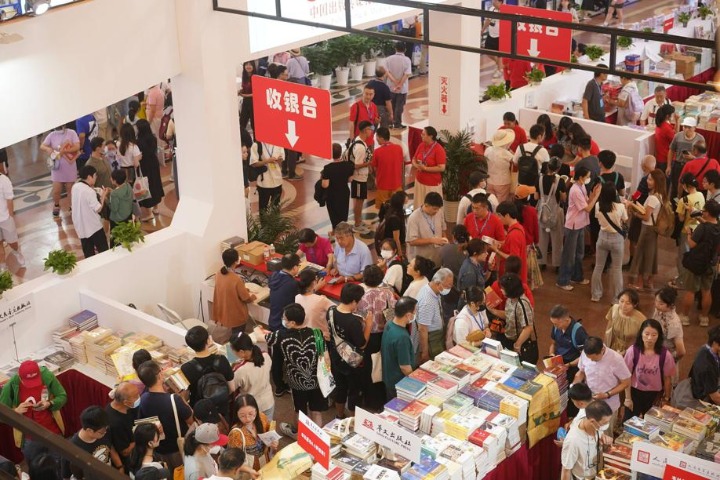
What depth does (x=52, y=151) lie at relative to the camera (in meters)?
12.0

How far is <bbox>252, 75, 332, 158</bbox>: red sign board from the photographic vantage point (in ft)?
27.0

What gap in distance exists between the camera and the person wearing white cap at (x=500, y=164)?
10906 millimetres

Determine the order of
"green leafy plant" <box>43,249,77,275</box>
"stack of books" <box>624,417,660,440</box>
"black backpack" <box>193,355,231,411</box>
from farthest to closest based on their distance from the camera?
"green leafy plant" <box>43,249,77,275</box> → "black backpack" <box>193,355,231,411</box> → "stack of books" <box>624,417,660,440</box>

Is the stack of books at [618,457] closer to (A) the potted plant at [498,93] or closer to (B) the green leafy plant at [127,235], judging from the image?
(B) the green leafy plant at [127,235]

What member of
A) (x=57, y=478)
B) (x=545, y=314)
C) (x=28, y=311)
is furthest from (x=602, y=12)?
(x=57, y=478)

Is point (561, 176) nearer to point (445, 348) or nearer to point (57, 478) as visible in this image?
point (445, 348)

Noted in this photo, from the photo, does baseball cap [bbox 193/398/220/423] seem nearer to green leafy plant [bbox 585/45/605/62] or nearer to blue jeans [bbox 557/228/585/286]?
blue jeans [bbox 557/228/585/286]

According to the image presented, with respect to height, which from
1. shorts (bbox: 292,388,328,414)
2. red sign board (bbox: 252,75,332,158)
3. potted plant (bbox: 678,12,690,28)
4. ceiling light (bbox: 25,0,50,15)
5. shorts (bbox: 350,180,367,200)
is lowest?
shorts (bbox: 292,388,328,414)

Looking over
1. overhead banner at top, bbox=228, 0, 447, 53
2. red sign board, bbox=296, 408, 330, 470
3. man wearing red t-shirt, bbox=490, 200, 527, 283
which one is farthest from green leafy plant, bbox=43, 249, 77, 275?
man wearing red t-shirt, bbox=490, 200, 527, 283

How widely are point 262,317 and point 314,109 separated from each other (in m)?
2.06

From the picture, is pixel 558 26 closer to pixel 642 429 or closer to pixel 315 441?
pixel 642 429

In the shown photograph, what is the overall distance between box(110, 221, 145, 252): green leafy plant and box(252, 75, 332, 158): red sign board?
4.81 feet

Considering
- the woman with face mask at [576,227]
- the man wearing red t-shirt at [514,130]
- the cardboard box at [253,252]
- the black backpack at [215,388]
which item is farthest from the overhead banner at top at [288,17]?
the black backpack at [215,388]

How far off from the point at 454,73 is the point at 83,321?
6.18 metres
